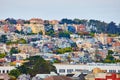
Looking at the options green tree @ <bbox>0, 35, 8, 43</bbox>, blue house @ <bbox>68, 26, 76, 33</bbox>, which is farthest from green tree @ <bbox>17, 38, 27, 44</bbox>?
blue house @ <bbox>68, 26, 76, 33</bbox>

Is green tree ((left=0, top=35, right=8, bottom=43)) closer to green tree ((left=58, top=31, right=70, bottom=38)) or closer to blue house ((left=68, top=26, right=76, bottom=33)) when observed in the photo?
green tree ((left=58, top=31, right=70, bottom=38))

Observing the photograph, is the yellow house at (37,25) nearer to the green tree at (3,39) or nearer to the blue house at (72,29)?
the blue house at (72,29)

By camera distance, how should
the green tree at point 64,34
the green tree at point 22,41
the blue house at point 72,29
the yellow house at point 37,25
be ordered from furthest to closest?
1. the blue house at point 72,29
2. the yellow house at point 37,25
3. the green tree at point 64,34
4. the green tree at point 22,41

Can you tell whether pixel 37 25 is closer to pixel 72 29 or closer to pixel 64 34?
pixel 72 29

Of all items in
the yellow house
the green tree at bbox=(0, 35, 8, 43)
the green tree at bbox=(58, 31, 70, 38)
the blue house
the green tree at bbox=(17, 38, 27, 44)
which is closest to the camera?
the green tree at bbox=(17, 38, 27, 44)

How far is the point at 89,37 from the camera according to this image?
121125 mm

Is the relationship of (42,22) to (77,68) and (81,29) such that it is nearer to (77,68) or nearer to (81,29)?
(81,29)

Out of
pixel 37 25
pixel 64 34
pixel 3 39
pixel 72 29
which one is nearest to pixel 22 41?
pixel 3 39

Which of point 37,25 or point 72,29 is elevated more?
point 37,25

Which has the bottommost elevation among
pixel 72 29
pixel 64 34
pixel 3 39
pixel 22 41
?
pixel 22 41

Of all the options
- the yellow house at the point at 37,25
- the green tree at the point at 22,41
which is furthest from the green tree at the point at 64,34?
the green tree at the point at 22,41

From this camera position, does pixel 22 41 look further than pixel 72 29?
No

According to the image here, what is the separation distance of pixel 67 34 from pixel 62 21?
64.0 feet

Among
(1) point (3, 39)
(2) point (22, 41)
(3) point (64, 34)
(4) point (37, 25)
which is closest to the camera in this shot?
(2) point (22, 41)
